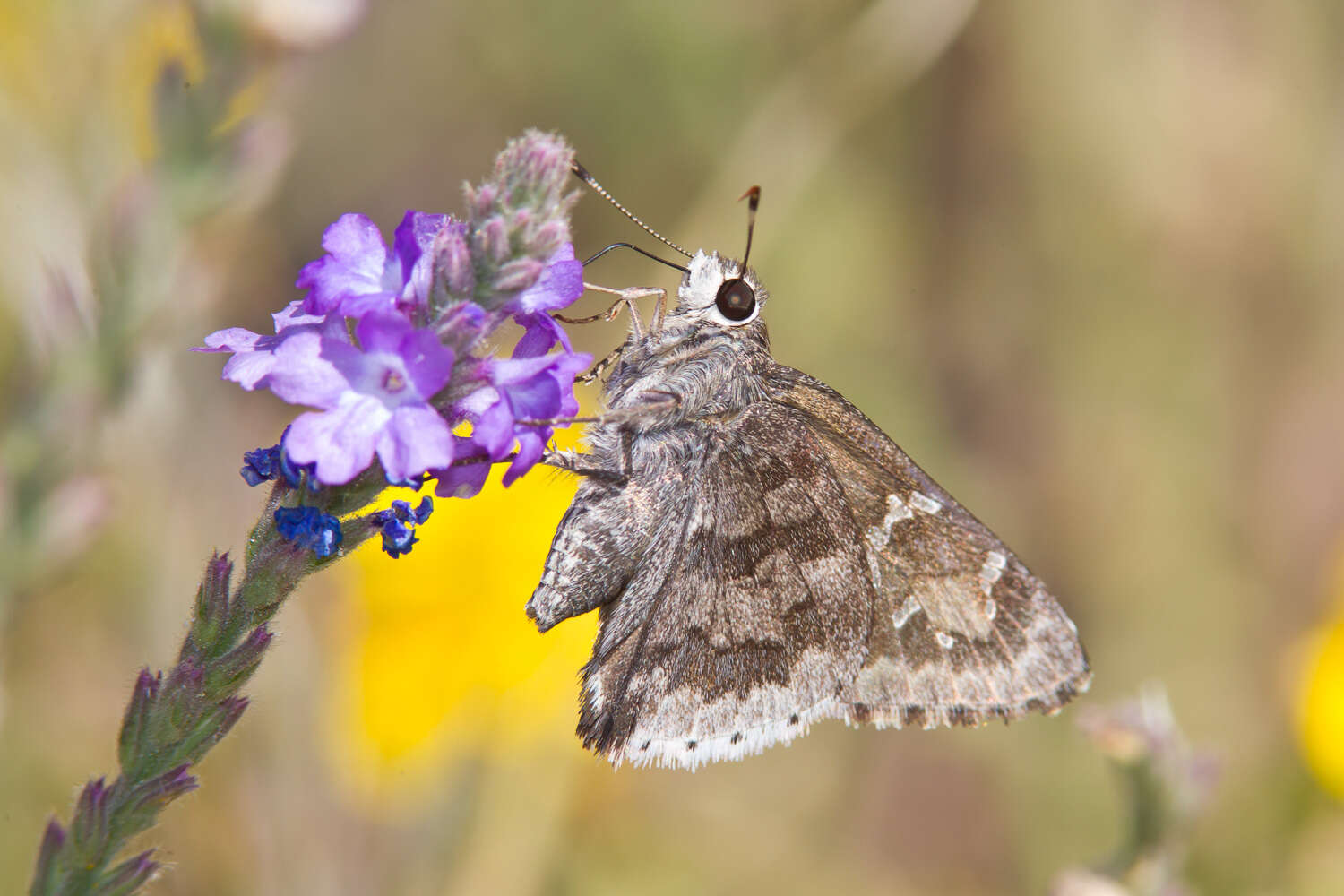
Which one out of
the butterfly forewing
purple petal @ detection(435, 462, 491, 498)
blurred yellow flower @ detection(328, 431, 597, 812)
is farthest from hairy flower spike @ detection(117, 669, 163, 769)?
blurred yellow flower @ detection(328, 431, 597, 812)

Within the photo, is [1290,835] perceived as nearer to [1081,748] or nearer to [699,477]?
[1081,748]

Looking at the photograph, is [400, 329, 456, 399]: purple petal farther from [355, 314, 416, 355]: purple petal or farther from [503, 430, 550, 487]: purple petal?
[503, 430, 550, 487]: purple petal

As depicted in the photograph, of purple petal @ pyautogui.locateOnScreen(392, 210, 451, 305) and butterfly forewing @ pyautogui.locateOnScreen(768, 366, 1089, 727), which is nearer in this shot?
purple petal @ pyautogui.locateOnScreen(392, 210, 451, 305)

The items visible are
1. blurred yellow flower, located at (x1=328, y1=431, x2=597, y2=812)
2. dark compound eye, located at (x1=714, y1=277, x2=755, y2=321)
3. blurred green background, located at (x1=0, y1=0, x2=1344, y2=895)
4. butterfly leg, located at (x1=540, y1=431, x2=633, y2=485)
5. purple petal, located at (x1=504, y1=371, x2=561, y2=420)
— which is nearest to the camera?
purple petal, located at (x1=504, y1=371, x2=561, y2=420)

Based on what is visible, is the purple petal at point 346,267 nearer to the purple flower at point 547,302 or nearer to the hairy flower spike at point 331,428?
the hairy flower spike at point 331,428

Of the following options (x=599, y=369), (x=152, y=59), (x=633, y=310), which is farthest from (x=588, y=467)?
(x=152, y=59)

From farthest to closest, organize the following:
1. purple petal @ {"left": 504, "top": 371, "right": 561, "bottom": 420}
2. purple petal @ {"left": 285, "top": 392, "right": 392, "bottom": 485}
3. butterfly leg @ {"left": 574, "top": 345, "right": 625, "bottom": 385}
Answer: butterfly leg @ {"left": 574, "top": 345, "right": 625, "bottom": 385} < purple petal @ {"left": 504, "top": 371, "right": 561, "bottom": 420} < purple petal @ {"left": 285, "top": 392, "right": 392, "bottom": 485}
